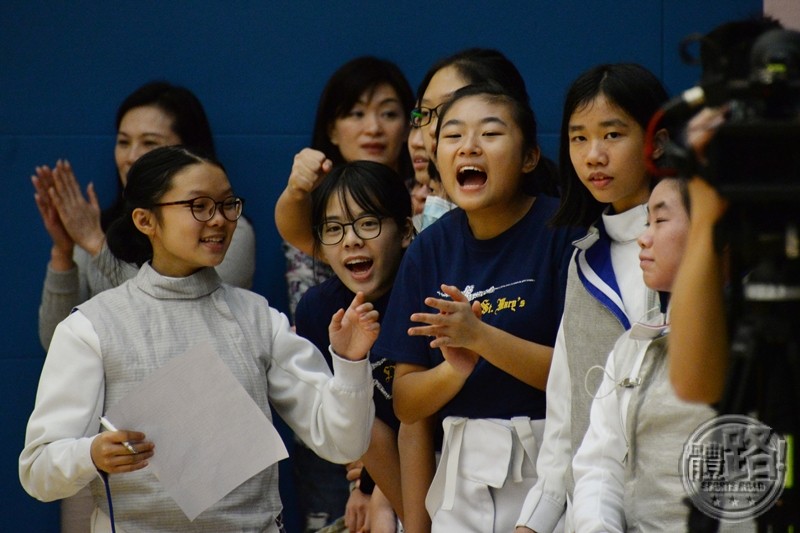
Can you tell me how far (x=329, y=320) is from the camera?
10.7 ft

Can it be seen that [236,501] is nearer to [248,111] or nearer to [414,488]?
[414,488]

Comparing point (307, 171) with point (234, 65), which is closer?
point (307, 171)

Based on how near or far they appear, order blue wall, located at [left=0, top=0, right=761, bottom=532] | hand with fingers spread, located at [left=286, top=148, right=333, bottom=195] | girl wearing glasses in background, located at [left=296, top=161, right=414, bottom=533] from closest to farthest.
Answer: girl wearing glasses in background, located at [left=296, top=161, right=414, bottom=533]
hand with fingers spread, located at [left=286, top=148, right=333, bottom=195]
blue wall, located at [left=0, top=0, right=761, bottom=532]

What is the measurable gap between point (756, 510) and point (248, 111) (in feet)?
9.21

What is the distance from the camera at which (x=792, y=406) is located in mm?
1484

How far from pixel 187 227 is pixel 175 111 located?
4.37ft

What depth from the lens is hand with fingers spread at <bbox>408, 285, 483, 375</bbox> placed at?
2.46 metres

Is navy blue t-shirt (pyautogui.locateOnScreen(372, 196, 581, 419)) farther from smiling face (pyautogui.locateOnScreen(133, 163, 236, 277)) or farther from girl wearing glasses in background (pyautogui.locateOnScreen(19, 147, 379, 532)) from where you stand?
smiling face (pyautogui.locateOnScreen(133, 163, 236, 277))

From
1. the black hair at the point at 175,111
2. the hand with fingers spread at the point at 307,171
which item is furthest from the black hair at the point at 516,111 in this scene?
the black hair at the point at 175,111

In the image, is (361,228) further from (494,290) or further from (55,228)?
(55,228)

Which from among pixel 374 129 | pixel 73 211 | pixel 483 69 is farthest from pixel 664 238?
pixel 73 211

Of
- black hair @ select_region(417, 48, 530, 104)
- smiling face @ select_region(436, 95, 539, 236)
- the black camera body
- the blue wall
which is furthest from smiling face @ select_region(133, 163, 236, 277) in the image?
the black camera body

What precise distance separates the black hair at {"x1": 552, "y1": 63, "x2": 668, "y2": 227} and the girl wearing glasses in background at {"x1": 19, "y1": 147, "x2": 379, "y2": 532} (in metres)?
0.58

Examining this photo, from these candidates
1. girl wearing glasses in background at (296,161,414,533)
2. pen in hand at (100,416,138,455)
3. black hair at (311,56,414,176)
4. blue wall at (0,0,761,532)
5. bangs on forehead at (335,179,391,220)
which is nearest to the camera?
pen in hand at (100,416,138,455)
